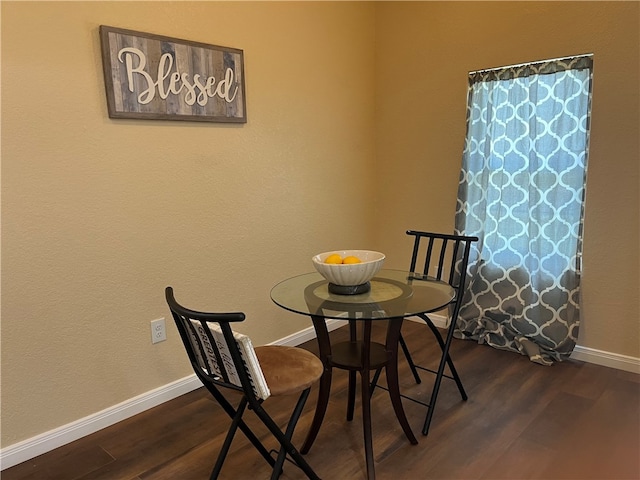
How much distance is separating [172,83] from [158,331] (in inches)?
49.8

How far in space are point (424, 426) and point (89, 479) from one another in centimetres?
147

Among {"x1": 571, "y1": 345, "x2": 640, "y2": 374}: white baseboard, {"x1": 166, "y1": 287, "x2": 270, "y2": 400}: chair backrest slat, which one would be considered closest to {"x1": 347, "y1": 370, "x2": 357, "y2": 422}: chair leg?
{"x1": 166, "y1": 287, "x2": 270, "y2": 400}: chair backrest slat

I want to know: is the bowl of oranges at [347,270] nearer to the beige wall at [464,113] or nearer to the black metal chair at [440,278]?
the black metal chair at [440,278]

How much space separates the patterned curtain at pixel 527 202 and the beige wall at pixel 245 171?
0.11 meters

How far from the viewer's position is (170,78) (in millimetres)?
2355

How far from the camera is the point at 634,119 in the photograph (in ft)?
8.41

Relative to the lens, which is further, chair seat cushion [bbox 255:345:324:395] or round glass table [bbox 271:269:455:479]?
round glass table [bbox 271:269:455:479]

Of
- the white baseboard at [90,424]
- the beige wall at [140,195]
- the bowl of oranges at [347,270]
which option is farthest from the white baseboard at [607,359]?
the white baseboard at [90,424]

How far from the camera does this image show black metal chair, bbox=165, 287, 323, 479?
4.96 ft

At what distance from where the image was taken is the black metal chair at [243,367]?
1.51 metres

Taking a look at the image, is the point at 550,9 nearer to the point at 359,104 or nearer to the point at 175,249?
the point at 359,104

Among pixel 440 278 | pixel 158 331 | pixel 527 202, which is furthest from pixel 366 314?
pixel 527 202

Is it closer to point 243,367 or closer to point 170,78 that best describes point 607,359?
point 243,367

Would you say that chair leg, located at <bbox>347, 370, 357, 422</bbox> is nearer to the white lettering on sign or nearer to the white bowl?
the white bowl
